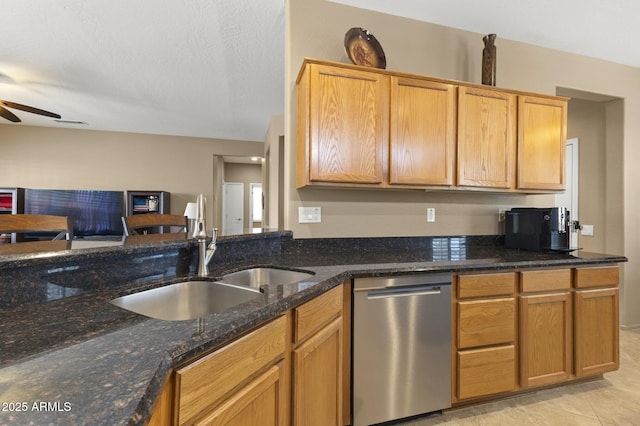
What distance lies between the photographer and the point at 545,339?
1.95 meters

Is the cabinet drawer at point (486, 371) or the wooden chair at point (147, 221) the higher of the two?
the wooden chair at point (147, 221)

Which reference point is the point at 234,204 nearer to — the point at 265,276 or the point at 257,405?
the point at 265,276

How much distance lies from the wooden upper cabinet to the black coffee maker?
126 centimetres

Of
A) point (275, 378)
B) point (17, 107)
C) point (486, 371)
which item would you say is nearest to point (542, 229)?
point (486, 371)

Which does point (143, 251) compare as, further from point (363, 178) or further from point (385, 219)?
point (385, 219)

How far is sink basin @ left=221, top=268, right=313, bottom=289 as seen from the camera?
1.60 meters

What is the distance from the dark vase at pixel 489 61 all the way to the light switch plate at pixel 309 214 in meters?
1.70

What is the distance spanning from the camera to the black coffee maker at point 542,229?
2205mm

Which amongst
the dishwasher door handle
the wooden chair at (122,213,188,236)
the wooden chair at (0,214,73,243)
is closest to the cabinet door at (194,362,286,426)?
the dishwasher door handle

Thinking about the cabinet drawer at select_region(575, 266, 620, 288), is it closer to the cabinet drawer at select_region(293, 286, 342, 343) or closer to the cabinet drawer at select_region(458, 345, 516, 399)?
the cabinet drawer at select_region(458, 345, 516, 399)

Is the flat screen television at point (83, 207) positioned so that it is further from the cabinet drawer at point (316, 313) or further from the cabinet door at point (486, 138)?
the cabinet door at point (486, 138)

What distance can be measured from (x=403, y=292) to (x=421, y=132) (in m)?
1.14

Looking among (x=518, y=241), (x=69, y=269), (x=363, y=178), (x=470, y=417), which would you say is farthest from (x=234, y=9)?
(x=470, y=417)

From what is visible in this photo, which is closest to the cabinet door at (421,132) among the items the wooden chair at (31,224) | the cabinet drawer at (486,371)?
the cabinet drawer at (486,371)
